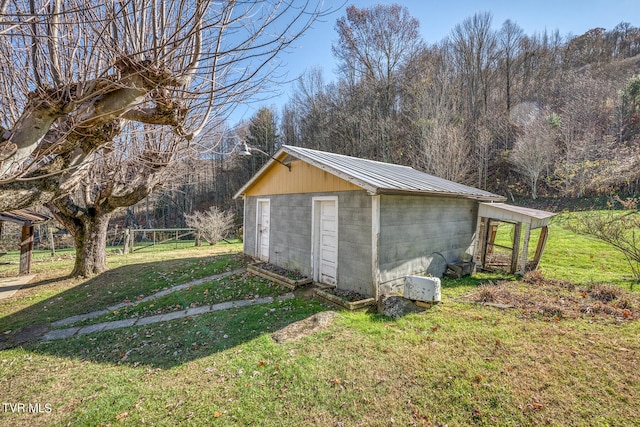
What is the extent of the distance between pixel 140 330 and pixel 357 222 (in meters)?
5.10

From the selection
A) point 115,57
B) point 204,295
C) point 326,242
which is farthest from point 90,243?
point 115,57

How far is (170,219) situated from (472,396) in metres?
36.6

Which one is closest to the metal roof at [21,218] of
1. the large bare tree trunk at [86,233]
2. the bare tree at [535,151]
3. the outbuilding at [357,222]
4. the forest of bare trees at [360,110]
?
the forest of bare trees at [360,110]

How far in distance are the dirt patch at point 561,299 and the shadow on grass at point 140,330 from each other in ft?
13.7

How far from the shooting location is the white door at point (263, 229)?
33.4 feet

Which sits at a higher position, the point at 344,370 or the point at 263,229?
the point at 263,229

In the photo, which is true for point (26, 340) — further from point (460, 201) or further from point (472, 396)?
point (460, 201)

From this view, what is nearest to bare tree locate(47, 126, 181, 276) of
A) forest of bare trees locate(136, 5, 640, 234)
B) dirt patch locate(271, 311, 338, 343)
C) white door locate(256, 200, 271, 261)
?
white door locate(256, 200, 271, 261)

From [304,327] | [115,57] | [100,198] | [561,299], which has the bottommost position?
[304,327]

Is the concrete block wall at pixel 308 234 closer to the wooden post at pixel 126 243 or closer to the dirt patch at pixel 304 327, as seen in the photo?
the dirt patch at pixel 304 327

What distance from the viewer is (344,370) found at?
12.3 ft

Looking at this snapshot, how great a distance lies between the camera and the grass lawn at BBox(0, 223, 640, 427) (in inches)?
119

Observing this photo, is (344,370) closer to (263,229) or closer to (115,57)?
(115,57)

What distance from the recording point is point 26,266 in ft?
32.4
